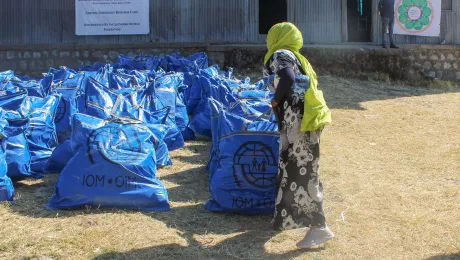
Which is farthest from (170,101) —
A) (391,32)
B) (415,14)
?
(415,14)

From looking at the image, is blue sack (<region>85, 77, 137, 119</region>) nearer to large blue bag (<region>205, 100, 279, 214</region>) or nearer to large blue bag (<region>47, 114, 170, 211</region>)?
large blue bag (<region>47, 114, 170, 211</region>)

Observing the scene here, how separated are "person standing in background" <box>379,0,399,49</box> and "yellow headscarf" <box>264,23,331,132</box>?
979cm

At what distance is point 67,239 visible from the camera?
12.5 ft

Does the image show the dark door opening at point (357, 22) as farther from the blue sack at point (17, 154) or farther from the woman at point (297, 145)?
the woman at point (297, 145)

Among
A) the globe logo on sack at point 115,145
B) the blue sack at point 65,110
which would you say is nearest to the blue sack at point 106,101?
the blue sack at point 65,110

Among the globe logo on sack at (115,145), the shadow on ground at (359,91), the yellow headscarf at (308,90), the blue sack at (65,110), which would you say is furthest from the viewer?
the shadow on ground at (359,91)

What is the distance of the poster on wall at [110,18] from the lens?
13562 mm

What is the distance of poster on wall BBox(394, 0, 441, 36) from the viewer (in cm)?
1377

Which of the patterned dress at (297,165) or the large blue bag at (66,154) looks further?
the large blue bag at (66,154)

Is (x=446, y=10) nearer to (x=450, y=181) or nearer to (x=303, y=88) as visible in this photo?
(x=450, y=181)

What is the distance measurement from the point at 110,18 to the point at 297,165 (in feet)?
35.1

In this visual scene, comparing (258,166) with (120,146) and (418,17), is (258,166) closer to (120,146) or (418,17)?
(120,146)

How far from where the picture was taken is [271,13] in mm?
16656

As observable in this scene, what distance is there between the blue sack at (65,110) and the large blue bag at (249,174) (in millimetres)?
2421
